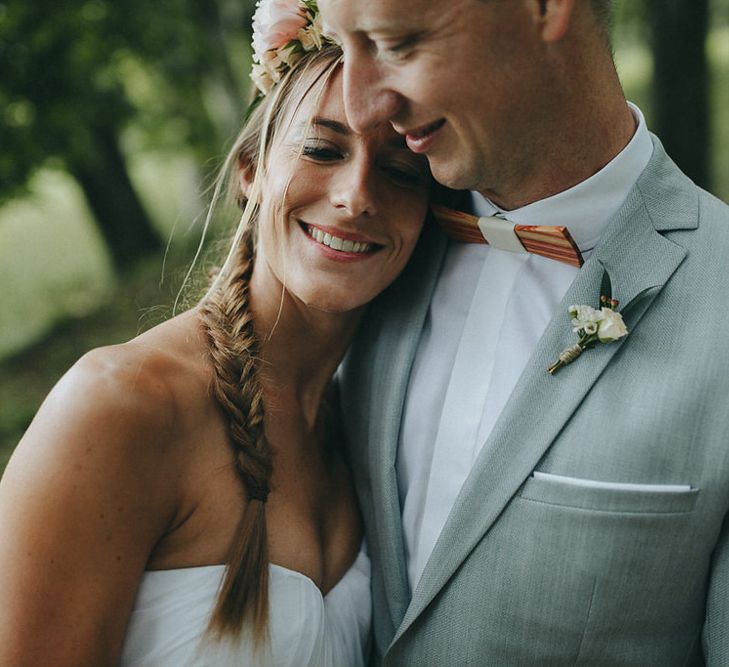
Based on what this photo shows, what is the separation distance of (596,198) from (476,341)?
0.45 m

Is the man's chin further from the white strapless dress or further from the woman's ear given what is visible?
the white strapless dress

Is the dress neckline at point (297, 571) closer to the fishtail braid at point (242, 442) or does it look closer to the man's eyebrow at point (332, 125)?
the fishtail braid at point (242, 442)

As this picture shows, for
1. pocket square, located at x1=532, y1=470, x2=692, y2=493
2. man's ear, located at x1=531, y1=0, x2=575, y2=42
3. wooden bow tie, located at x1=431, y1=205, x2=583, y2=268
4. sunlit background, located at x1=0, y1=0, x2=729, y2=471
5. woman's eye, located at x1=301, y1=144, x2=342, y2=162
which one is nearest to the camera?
pocket square, located at x1=532, y1=470, x2=692, y2=493

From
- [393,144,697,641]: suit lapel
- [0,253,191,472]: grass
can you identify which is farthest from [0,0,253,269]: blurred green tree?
[393,144,697,641]: suit lapel

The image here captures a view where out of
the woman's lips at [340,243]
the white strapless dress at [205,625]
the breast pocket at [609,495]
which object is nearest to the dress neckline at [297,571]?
the white strapless dress at [205,625]

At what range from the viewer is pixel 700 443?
1.74 meters

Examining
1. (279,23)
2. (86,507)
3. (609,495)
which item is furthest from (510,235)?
(86,507)

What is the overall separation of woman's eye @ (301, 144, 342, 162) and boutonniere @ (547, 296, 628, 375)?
68cm

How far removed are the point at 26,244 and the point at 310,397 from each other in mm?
12365

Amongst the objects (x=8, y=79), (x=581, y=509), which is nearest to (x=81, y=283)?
(x=8, y=79)

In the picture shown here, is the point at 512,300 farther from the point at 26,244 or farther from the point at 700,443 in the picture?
the point at 26,244

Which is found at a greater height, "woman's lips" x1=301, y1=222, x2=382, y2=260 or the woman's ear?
the woman's ear

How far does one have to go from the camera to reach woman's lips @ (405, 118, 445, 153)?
1940mm

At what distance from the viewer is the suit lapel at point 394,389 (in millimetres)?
2119
